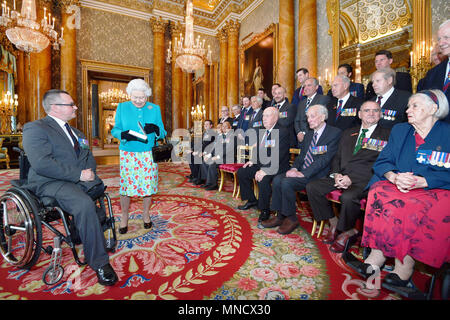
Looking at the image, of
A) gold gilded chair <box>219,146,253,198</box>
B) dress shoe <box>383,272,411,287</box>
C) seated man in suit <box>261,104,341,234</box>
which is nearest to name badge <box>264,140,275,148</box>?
seated man in suit <box>261,104,341,234</box>

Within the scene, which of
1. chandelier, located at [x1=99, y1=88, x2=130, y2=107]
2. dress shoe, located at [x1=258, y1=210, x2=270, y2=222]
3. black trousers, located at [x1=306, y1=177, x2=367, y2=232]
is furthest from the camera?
chandelier, located at [x1=99, y1=88, x2=130, y2=107]

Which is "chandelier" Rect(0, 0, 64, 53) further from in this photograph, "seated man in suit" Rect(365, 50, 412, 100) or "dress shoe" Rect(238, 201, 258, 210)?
"seated man in suit" Rect(365, 50, 412, 100)

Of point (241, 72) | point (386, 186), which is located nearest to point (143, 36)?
point (241, 72)

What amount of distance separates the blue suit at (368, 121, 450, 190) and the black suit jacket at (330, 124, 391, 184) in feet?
1.24

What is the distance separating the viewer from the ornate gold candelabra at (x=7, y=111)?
747 cm

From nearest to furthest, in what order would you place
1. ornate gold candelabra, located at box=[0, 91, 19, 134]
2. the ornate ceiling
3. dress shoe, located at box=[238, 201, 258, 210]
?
1. dress shoe, located at box=[238, 201, 258, 210]
2. ornate gold candelabra, located at box=[0, 91, 19, 134]
3. the ornate ceiling

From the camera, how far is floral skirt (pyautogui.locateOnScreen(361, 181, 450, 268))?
1.53 m

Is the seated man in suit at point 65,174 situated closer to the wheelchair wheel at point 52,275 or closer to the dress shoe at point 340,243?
the wheelchair wheel at point 52,275

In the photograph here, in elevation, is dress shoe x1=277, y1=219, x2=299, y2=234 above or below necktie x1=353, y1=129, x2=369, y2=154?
below

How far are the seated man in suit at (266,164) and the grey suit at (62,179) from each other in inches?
80.3

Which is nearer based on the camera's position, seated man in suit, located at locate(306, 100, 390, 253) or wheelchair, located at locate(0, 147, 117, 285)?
wheelchair, located at locate(0, 147, 117, 285)

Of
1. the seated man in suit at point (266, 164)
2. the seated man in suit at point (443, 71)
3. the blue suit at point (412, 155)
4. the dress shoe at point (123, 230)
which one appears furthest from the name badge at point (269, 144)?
the dress shoe at point (123, 230)

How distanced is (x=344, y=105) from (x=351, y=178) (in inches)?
53.1

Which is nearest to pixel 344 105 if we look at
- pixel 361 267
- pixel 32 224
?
pixel 361 267
